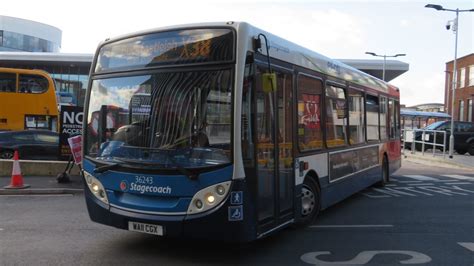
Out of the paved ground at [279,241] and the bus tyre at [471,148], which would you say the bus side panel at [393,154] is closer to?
the paved ground at [279,241]

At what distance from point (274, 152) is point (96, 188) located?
2258 millimetres

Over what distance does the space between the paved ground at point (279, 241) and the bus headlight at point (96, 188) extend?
2.24 ft

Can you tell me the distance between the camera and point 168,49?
19.2 ft

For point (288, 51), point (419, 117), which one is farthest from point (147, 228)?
point (419, 117)

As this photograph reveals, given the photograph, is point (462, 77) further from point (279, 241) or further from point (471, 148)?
point (279, 241)

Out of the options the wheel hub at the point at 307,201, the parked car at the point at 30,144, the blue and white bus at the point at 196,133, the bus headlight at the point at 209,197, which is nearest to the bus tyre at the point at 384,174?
the wheel hub at the point at 307,201

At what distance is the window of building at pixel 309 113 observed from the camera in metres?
7.18

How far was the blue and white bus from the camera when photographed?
539 cm

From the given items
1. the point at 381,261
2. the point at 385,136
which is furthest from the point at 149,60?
the point at 385,136

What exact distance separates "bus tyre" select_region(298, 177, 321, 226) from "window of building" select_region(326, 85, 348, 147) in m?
0.91

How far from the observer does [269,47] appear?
618cm

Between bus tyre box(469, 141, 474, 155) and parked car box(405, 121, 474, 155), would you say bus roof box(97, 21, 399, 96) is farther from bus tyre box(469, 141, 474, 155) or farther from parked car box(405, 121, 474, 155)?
bus tyre box(469, 141, 474, 155)

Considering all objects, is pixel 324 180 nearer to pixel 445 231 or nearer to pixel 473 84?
pixel 445 231

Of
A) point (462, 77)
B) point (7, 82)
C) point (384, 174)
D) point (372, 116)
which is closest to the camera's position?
point (372, 116)
